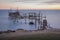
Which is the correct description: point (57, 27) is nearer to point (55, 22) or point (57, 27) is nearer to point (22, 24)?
point (55, 22)

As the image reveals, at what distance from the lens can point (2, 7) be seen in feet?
4.87

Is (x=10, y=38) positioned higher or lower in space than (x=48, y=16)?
lower

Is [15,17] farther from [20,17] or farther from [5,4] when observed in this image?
[5,4]

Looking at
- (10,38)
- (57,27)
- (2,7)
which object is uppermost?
(2,7)

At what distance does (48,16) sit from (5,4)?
58cm

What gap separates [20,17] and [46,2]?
1.30ft

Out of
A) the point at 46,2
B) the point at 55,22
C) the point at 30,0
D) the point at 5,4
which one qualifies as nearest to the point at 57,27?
the point at 55,22

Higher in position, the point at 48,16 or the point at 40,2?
the point at 40,2

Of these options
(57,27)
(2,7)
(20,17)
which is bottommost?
(57,27)

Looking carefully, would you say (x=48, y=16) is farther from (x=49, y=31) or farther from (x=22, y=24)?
(x=22, y=24)

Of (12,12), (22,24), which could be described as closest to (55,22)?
(22,24)

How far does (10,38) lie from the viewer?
1.47 m

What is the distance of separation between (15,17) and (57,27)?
0.56 meters

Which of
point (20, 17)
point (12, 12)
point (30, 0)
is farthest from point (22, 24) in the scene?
point (30, 0)
